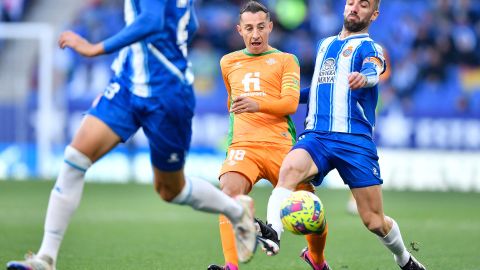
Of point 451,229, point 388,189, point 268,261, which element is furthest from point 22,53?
point 268,261

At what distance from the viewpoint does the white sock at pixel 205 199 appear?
699 centimetres

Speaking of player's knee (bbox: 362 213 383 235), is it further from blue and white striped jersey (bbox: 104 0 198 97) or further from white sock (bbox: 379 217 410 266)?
blue and white striped jersey (bbox: 104 0 198 97)

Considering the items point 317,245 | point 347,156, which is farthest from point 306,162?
point 317,245

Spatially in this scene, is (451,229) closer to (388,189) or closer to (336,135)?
(336,135)

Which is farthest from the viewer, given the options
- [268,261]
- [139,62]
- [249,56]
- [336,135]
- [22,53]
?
[22,53]

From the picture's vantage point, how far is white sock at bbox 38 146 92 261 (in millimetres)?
6582

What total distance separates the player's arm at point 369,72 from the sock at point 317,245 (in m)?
1.33

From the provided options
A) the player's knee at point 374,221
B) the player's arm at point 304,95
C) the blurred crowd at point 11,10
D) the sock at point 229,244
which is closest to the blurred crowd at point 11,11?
the blurred crowd at point 11,10

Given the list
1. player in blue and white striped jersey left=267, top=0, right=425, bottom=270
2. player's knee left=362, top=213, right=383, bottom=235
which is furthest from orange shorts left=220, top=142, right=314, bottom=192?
player's knee left=362, top=213, right=383, bottom=235

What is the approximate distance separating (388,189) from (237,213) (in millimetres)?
12907

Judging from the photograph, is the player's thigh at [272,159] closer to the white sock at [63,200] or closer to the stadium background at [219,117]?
the white sock at [63,200]

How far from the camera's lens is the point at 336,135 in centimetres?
786

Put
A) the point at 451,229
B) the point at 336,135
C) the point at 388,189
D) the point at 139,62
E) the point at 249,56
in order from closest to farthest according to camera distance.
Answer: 1. the point at 139,62
2. the point at 336,135
3. the point at 249,56
4. the point at 451,229
5. the point at 388,189

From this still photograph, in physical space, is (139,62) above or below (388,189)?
above
